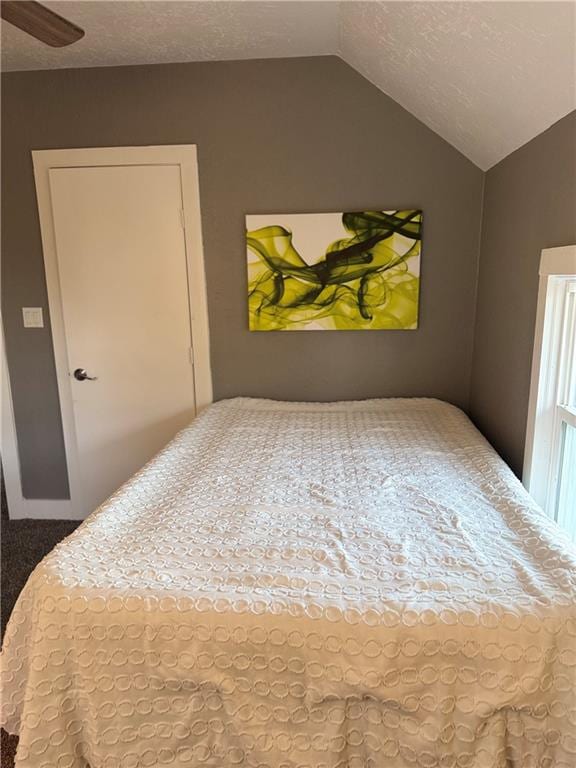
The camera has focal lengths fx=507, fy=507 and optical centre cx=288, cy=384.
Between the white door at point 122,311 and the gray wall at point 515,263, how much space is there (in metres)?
1.47

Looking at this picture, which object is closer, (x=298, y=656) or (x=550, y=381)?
(x=298, y=656)

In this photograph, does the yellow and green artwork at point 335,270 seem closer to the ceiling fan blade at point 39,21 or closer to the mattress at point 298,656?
the ceiling fan blade at point 39,21

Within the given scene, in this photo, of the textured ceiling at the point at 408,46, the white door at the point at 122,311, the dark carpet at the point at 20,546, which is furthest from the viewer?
the white door at the point at 122,311

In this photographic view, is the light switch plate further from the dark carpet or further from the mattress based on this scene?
the mattress

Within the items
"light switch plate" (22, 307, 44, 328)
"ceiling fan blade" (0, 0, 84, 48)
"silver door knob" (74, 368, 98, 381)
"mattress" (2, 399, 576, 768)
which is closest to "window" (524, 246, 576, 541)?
"mattress" (2, 399, 576, 768)

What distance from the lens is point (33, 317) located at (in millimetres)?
2703

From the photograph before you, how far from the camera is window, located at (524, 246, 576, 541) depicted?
1647mm

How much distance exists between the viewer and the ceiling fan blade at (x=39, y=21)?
1.19m

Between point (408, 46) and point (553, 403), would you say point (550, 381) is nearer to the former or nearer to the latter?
point (553, 403)

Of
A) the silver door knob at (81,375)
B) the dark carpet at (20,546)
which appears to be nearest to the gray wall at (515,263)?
the silver door knob at (81,375)

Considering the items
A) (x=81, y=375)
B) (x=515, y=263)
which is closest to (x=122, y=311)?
(x=81, y=375)

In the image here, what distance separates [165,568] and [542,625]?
2.77ft

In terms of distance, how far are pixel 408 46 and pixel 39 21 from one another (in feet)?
3.94

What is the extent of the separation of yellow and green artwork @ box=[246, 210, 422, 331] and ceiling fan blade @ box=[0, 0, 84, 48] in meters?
1.18
